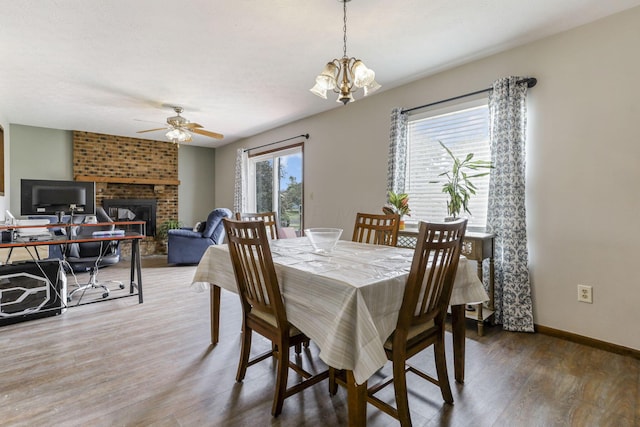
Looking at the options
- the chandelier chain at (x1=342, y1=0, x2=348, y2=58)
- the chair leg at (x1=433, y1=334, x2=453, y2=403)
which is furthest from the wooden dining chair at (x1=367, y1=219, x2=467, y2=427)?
the chandelier chain at (x1=342, y1=0, x2=348, y2=58)

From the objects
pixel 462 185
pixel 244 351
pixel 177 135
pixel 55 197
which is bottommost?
pixel 244 351

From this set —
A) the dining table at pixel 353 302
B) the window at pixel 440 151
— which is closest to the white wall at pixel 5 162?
the dining table at pixel 353 302

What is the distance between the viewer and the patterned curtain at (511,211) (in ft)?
8.48

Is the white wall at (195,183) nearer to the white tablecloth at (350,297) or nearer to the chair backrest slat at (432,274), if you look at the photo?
the white tablecloth at (350,297)

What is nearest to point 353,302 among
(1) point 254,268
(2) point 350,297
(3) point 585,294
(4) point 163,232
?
(2) point 350,297

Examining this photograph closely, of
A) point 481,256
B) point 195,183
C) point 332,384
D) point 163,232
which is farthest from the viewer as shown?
point 195,183

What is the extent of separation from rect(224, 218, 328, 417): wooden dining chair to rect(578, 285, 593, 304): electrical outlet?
211cm

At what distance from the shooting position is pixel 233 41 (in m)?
2.61

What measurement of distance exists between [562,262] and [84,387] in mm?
3409

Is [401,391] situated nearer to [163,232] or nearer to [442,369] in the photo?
[442,369]

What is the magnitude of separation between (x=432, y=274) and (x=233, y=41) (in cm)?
240

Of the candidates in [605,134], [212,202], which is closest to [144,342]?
[605,134]

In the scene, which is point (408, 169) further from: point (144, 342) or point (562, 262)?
point (144, 342)

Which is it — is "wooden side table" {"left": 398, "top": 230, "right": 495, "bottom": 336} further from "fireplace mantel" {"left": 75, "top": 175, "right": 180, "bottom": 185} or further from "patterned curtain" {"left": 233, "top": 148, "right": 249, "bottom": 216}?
"fireplace mantel" {"left": 75, "top": 175, "right": 180, "bottom": 185}
